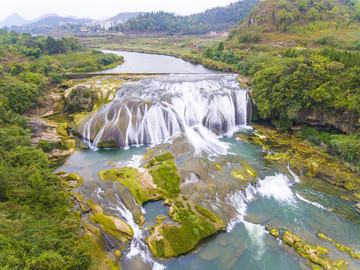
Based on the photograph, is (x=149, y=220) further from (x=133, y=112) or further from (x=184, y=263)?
(x=133, y=112)

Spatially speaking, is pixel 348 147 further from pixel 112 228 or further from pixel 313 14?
pixel 313 14

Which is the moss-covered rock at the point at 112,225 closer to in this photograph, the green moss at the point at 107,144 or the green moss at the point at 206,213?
the green moss at the point at 206,213

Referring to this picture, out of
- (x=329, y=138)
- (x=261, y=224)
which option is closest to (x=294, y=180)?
(x=261, y=224)

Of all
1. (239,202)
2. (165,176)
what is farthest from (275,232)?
(165,176)

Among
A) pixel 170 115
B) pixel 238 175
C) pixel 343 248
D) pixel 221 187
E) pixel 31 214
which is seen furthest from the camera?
pixel 170 115

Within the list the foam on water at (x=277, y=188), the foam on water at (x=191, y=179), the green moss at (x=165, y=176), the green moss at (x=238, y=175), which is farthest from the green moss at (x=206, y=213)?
the foam on water at (x=277, y=188)

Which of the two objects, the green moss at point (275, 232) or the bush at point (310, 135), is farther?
the bush at point (310, 135)

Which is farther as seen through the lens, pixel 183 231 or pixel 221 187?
pixel 221 187
